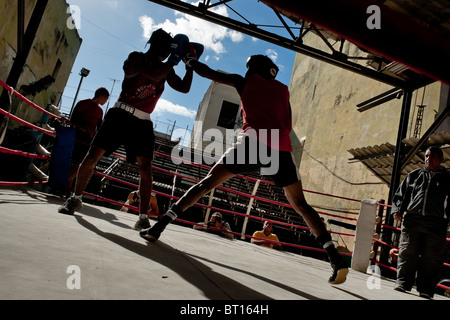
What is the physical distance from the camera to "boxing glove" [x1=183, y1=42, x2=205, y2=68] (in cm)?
267

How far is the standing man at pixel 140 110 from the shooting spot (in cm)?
273

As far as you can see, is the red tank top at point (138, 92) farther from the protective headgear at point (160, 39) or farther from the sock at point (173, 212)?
the sock at point (173, 212)

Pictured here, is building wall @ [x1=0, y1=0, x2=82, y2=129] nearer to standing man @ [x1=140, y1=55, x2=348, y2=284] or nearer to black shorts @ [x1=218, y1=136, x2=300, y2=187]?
standing man @ [x1=140, y1=55, x2=348, y2=284]

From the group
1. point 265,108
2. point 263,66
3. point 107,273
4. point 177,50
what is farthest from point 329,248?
point 177,50

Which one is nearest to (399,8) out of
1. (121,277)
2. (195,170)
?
(121,277)

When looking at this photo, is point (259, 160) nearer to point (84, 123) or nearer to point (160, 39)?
point (160, 39)

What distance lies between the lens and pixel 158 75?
271cm

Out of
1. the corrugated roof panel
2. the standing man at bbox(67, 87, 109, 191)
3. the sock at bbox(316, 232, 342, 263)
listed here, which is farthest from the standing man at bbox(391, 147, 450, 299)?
the standing man at bbox(67, 87, 109, 191)

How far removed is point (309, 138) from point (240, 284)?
564 inches

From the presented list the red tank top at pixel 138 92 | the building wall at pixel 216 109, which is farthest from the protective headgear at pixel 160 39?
the building wall at pixel 216 109

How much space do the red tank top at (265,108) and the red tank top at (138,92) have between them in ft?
3.13

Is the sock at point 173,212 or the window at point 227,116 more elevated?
the window at point 227,116

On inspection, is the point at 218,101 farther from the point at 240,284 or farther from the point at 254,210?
the point at 240,284

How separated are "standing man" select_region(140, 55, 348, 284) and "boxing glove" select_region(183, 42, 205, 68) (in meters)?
0.38
